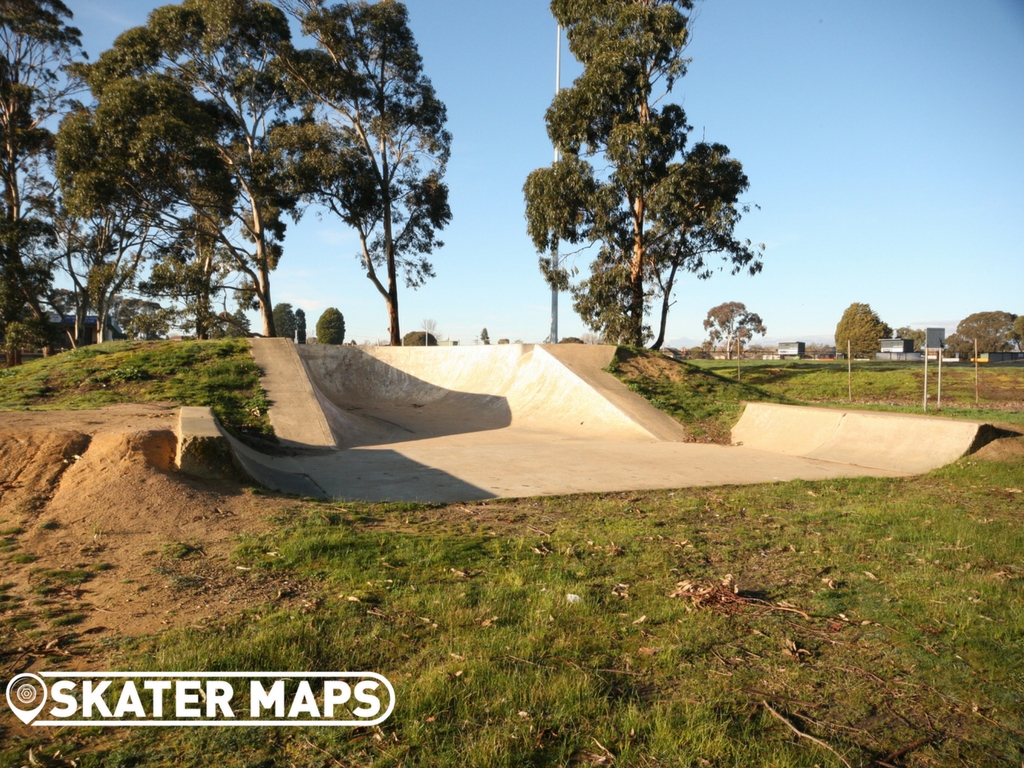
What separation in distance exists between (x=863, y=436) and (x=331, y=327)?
51.4 metres

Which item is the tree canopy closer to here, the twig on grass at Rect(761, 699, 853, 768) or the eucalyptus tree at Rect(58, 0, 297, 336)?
the eucalyptus tree at Rect(58, 0, 297, 336)

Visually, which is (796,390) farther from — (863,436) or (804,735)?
(804,735)

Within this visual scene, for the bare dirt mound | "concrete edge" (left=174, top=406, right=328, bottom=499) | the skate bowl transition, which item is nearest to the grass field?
the bare dirt mound

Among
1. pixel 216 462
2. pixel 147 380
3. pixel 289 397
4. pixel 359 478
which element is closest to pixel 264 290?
pixel 147 380

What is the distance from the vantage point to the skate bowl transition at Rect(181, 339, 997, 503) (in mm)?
8609

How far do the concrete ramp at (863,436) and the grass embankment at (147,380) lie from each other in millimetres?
10019

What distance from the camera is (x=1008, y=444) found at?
984cm

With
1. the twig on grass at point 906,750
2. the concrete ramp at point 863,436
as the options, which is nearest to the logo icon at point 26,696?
the twig on grass at point 906,750

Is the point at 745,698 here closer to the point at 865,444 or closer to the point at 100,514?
the point at 100,514

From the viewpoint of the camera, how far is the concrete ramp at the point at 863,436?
9.98 metres

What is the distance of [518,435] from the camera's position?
1364 cm

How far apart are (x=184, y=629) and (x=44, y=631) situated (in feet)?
2.52
